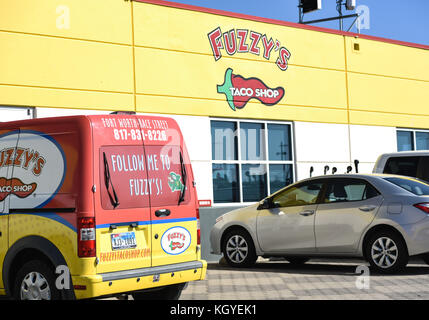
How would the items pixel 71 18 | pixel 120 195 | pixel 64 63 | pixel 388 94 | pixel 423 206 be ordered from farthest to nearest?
pixel 388 94 < pixel 71 18 < pixel 64 63 < pixel 423 206 < pixel 120 195

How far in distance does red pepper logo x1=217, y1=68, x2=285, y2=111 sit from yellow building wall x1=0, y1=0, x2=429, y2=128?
0.11 meters

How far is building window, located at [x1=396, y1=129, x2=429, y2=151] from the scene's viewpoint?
19234mm

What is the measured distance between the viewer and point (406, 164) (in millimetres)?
13266

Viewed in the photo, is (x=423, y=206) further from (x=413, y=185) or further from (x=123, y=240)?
(x=123, y=240)

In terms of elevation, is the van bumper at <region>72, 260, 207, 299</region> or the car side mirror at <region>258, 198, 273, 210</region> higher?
the car side mirror at <region>258, 198, 273, 210</region>

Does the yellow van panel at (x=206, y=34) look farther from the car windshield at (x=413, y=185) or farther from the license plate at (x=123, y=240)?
the license plate at (x=123, y=240)

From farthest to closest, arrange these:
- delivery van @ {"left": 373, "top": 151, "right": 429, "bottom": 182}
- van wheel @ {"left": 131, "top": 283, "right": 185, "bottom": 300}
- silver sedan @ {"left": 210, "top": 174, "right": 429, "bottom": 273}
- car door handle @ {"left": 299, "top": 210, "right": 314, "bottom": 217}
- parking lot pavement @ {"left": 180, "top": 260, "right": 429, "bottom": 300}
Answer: delivery van @ {"left": 373, "top": 151, "right": 429, "bottom": 182} < car door handle @ {"left": 299, "top": 210, "right": 314, "bottom": 217} < silver sedan @ {"left": 210, "top": 174, "right": 429, "bottom": 273} < parking lot pavement @ {"left": 180, "top": 260, "right": 429, "bottom": 300} < van wheel @ {"left": 131, "top": 283, "right": 185, "bottom": 300}

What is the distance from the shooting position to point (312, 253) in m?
11.6

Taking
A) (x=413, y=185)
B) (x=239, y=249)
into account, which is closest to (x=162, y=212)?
(x=239, y=249)

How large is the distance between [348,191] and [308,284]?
83.0 inches

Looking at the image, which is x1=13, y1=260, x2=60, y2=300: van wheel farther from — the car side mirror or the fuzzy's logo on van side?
the car side mirror

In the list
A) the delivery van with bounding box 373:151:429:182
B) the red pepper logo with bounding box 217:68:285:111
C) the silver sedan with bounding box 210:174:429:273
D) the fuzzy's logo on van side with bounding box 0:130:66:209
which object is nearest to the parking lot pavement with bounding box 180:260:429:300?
the silver sedan with bounding box 210:174:429:273
